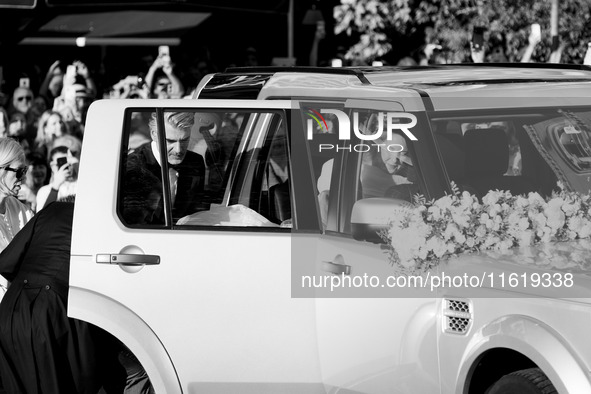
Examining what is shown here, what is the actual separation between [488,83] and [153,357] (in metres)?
1.77

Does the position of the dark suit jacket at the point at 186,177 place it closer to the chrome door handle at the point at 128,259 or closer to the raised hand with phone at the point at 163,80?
the chrome door handle at the point at 128,259

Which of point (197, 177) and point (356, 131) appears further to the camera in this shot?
point (197, 177)

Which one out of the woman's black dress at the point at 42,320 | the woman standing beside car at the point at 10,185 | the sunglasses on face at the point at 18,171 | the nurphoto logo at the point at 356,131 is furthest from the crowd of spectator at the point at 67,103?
the nurphoto logo at the point at 356,131

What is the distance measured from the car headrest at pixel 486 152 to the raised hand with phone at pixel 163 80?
9.27 metres

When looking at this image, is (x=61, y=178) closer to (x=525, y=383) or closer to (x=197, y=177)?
(x=197, y=177)

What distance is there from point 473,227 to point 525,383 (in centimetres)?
71

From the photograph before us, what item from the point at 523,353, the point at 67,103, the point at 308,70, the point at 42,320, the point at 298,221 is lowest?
the point at 42,320

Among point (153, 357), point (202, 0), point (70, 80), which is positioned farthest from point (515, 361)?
point (202, 0)

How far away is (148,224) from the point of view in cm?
566

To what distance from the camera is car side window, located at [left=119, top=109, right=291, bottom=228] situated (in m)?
5.68

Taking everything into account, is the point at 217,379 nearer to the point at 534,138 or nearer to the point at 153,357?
the point at 153,357

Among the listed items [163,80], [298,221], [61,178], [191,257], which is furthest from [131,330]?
[163,80]

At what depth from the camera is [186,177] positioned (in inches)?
225

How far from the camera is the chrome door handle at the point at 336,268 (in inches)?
209
